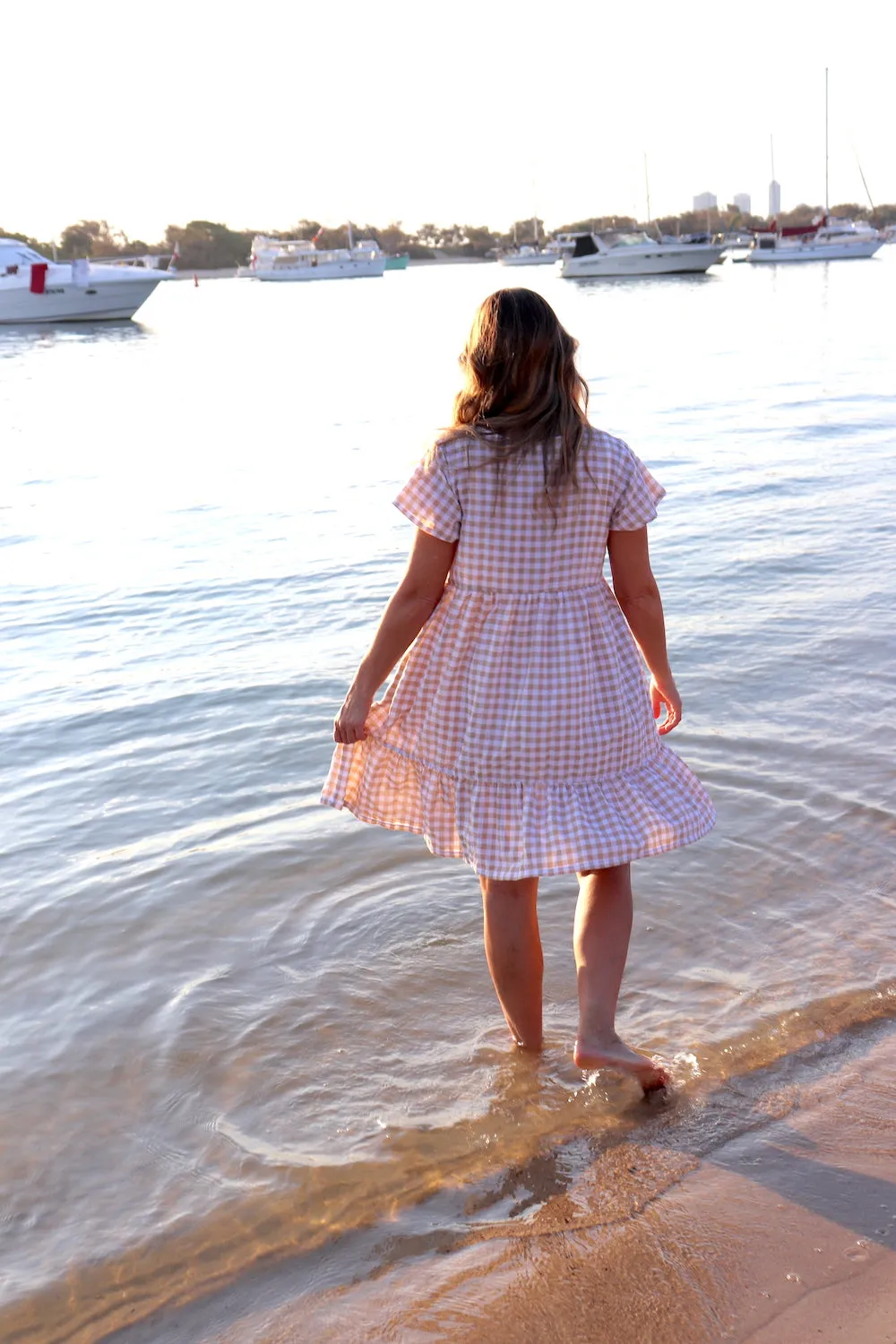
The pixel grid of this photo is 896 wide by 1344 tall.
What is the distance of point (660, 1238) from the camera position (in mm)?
2340

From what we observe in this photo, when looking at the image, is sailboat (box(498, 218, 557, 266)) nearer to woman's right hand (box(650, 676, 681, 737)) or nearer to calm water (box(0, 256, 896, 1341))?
calm water (box(0, 256, 896, 1341))

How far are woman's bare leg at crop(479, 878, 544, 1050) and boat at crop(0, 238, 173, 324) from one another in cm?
4082

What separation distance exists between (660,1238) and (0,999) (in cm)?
196

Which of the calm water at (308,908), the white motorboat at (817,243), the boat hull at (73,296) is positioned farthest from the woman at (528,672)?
the white motorboat at (817,243)

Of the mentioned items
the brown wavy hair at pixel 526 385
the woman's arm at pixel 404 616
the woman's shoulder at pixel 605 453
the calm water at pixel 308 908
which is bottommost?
the calm water at pixel 308 908

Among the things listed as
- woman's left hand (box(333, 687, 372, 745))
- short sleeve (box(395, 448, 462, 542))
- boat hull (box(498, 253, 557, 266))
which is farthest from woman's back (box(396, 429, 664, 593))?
boat hull (box(498, 253, 557, 266))

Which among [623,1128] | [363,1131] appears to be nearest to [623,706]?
[623,1128]

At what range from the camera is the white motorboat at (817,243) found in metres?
78.8

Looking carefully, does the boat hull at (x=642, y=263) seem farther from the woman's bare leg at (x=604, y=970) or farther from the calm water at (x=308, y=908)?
the woman's bare leg at (x=604, y=970)

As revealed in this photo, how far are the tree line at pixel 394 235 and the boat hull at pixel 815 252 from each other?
21071mm

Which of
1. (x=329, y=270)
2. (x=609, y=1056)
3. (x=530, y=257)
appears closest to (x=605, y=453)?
(x=609, y=1056)

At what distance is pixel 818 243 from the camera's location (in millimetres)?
79938

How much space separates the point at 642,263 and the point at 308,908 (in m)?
69.3

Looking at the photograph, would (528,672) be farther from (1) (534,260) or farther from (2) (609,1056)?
(1) (534,260)
